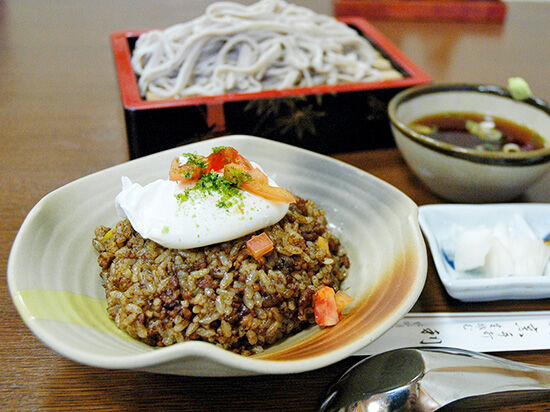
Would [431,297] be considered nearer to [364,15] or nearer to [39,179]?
[39,179]

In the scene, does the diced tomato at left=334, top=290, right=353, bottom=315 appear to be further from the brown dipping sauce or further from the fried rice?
the brown dipping sauce

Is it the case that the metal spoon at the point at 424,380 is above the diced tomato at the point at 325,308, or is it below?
below

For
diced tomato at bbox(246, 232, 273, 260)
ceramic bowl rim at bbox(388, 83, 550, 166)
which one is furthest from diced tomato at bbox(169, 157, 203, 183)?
ceramic bowl rim at bbox(388, 83, 550, 166)

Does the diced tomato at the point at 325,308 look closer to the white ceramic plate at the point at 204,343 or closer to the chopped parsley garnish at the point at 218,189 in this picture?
the white ceramic plate at the point at 204,343

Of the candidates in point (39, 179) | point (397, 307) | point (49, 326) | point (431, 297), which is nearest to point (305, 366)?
point (397, 307)

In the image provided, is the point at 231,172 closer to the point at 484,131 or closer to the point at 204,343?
the point at 204,343

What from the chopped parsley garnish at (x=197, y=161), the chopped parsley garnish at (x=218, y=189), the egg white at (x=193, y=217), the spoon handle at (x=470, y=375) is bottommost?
the spoon handle at (x=470, y=375)

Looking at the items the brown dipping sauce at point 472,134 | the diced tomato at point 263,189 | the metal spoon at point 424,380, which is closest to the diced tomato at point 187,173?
the diced tomato at point 263,189
